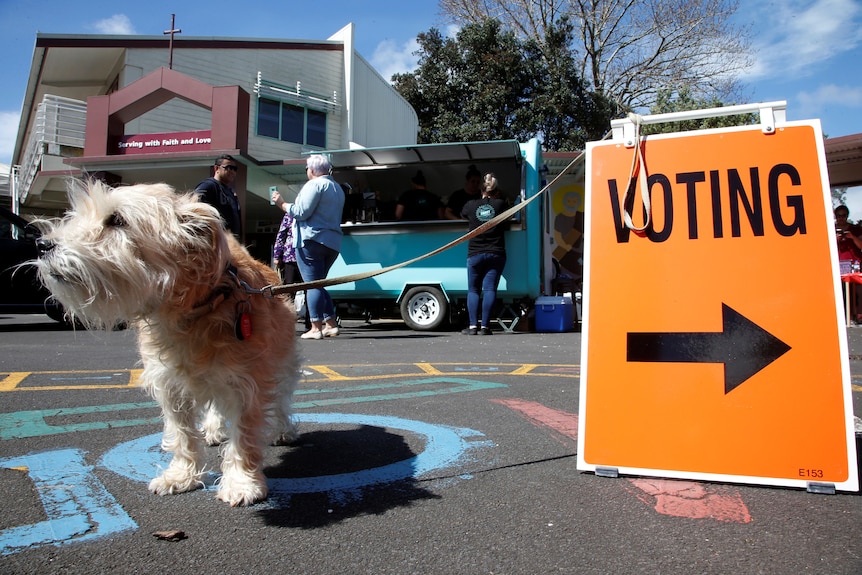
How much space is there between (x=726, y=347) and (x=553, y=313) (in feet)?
25.3

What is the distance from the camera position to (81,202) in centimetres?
227

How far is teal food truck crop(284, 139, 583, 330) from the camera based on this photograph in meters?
10.3

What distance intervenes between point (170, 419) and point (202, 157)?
13.3 meters

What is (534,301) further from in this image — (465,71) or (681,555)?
(465,71)

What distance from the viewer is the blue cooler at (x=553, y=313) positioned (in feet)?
34.2

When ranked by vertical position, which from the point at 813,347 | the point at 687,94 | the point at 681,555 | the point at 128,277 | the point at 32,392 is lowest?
the point at 681,555

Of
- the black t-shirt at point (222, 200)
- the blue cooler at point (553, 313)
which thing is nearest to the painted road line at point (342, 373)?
the black t-shirt at point (222, 200)

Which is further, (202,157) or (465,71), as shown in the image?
(465,71)

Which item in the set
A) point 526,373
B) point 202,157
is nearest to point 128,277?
point 526,373

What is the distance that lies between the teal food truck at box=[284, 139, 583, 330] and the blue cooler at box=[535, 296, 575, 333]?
23cm

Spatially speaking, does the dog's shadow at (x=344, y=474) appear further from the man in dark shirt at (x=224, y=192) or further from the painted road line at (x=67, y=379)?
the man in dark shirt at (x=224, y=192)

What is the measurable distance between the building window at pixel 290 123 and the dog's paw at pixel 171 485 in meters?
18.8

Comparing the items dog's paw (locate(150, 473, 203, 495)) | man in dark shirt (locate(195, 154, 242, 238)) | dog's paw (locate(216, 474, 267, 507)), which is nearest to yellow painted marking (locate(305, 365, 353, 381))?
man in dark shirt (locate(195, 154, 242, 238))

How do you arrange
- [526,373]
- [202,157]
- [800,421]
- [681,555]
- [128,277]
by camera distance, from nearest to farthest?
[681,555], [128,277], [800,421], [526,373], [202,157]
